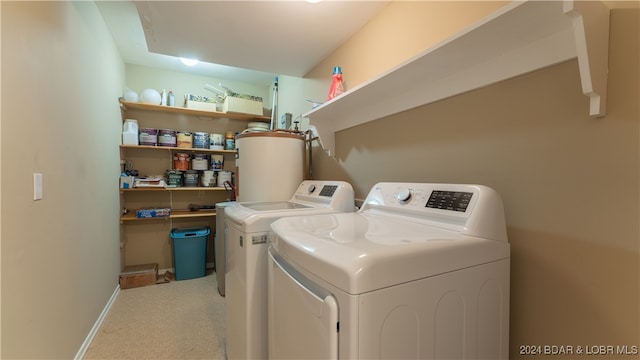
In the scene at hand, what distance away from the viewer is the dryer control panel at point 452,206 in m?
0.86

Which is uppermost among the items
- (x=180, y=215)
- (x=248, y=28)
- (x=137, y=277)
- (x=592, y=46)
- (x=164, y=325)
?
(x=248, y=28)

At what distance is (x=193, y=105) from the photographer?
3.28 meters

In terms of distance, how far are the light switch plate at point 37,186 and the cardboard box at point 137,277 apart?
195 cm

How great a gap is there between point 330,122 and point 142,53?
2.38m

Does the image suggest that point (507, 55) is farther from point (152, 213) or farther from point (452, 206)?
point (152, 213)

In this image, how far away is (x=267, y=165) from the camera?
201 cm

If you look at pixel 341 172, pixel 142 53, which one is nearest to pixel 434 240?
pixel 341 172

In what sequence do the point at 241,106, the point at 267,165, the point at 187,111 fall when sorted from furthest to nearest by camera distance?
the point at 241,106 → the point at 187,111 → the point at 267,165

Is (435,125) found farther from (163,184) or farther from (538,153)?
(163,184)

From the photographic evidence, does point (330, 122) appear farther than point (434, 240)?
Yes

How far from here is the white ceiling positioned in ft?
5.10

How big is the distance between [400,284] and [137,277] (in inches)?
126

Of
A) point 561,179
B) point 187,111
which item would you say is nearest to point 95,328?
point 187,111

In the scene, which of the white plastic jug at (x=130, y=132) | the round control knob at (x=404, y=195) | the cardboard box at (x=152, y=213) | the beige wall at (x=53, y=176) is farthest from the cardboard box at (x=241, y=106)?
the round control knob at (x=404, y=195)
